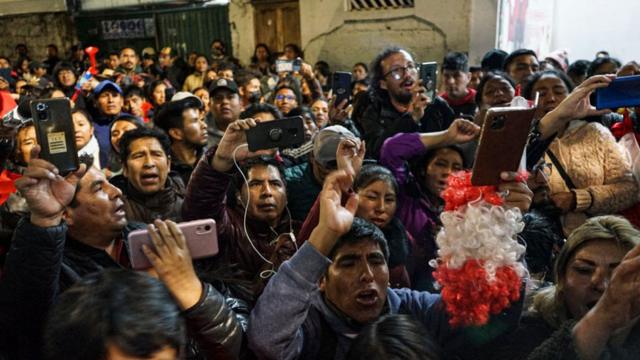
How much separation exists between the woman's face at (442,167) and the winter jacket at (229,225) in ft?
2.24

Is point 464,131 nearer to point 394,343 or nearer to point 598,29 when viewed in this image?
point 394,343

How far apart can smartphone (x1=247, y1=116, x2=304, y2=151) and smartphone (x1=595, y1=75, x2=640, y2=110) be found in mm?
1109

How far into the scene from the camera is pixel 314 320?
5.92ft

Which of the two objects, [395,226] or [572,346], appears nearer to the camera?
[572,346]

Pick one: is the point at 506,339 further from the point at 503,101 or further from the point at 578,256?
the point at 503,101

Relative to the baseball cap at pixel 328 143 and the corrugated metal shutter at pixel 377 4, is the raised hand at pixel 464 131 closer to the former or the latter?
the baseball cap at pixel 328 143

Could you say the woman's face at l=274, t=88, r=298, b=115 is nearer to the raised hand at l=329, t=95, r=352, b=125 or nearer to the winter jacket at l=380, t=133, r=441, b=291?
the raised hand at l=329, t=95, r=352, b=125

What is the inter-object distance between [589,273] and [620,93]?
630 millimetres

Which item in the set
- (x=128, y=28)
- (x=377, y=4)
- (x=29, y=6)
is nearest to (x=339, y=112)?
(x=377, y=4)

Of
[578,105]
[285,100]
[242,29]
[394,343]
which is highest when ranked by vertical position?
[242,29]

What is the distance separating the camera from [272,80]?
24.4ft

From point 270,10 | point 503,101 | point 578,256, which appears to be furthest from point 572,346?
point 270,10

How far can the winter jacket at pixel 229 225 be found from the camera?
2.26 m

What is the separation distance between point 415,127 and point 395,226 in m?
0.79
